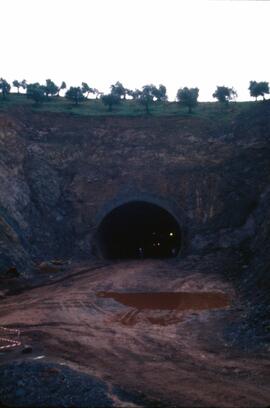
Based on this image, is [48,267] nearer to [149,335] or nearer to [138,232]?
[149,335]

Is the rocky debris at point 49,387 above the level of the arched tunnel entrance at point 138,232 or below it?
above

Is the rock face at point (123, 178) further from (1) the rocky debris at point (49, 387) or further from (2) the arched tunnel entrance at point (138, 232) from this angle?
(1) the rocky debris at point (49, 387)

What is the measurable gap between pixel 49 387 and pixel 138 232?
2899cm

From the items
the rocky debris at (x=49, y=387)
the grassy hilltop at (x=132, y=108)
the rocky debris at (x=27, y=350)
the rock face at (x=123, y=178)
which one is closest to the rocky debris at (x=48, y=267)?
the rock face at (x=123, y=178)

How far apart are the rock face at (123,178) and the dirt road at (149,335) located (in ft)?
14.8

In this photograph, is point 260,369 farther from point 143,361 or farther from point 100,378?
point 100,378

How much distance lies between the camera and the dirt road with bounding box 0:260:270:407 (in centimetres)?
743

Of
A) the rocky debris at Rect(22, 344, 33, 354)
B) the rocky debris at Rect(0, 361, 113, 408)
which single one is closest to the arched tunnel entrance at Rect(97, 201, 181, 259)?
the rocky debris at Rect(22, 344, 33, 354)

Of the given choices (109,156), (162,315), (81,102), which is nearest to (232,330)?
(162,315)

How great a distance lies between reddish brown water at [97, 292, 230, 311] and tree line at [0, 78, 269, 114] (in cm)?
2285

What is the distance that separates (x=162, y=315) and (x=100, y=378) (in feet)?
20.5

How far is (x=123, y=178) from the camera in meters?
28.9

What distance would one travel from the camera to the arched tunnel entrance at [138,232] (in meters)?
28.6

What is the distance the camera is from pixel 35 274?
2088 centimetres
